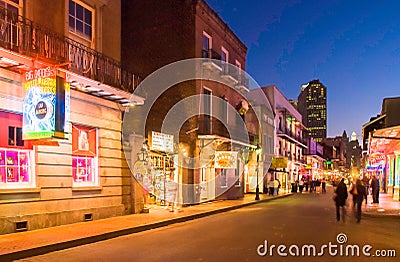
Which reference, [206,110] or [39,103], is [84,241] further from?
[206,110]

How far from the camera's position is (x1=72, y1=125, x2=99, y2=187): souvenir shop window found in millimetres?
14672

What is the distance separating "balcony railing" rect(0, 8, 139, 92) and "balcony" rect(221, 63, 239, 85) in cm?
1221

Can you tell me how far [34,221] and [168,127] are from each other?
11370 mm

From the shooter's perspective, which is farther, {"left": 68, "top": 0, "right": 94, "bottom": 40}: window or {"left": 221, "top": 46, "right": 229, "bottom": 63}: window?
{"left": 221, "top": 46, "right": 229, "bottom": 63}: window

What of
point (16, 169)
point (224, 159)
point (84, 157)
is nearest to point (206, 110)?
point (224, 159)

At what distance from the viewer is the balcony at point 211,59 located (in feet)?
82.8

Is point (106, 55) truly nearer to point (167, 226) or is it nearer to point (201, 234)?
point (167, 226)

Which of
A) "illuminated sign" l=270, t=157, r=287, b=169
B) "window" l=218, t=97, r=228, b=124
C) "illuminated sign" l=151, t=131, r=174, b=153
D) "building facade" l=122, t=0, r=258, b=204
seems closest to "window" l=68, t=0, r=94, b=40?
"illuminated sign" l=151, t=131, r=174, b=153

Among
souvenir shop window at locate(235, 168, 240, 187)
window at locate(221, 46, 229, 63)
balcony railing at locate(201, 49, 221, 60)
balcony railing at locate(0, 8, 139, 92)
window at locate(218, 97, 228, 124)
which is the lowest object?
souvenir shop window at locate(235, 168, 240, 187)

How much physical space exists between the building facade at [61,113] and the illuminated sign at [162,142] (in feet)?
8.82

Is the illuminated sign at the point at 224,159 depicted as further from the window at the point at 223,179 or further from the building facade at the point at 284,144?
the building facade at the point at 284,144

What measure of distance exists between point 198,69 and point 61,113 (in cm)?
1371

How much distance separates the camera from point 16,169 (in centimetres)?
1229

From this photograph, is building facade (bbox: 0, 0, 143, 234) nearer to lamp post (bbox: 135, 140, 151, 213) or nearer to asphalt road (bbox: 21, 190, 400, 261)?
lamp post (bbox: 135, 140, 151, 213)
